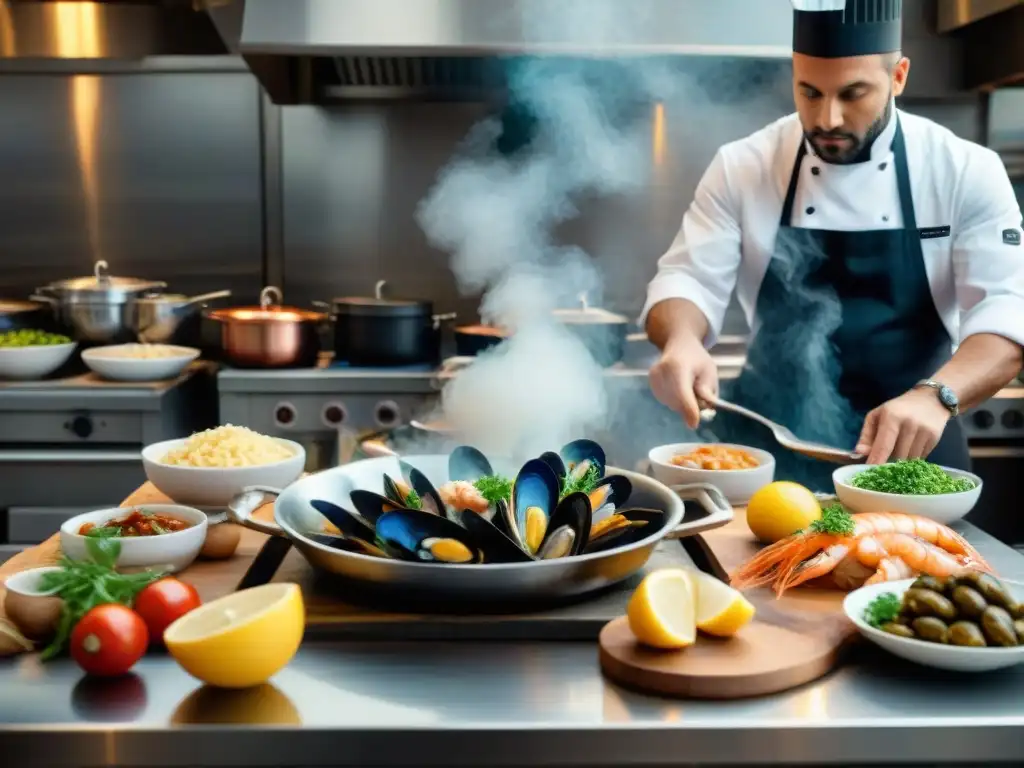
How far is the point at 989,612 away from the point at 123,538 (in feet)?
3.68

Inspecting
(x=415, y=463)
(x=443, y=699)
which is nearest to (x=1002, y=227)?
(x=415, y=463)

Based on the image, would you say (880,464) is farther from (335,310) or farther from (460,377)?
(335,310)

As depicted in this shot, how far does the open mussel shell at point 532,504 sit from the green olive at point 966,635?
53cm

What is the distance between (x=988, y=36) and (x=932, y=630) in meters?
3.22

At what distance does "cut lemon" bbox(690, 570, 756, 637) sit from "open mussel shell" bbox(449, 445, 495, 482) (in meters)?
0.53

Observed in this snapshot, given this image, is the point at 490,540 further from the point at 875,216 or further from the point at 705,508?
the point at 875,216

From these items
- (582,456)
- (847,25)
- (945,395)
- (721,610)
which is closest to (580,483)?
(582,456)

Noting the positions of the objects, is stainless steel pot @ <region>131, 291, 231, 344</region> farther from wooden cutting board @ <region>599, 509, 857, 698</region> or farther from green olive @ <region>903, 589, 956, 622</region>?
green olive @ <region>903, 589, 956, 622</region>

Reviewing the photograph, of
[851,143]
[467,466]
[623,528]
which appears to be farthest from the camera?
[851,143]

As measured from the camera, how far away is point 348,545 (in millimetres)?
1516

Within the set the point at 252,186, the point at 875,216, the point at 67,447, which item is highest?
the point at 252,186

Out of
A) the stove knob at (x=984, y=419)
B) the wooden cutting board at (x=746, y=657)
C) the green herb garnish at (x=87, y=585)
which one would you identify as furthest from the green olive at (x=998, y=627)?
the stove knob at (x=984, y=419)

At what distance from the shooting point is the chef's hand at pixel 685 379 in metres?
2.33

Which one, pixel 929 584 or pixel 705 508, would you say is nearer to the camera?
pixel 929 584
